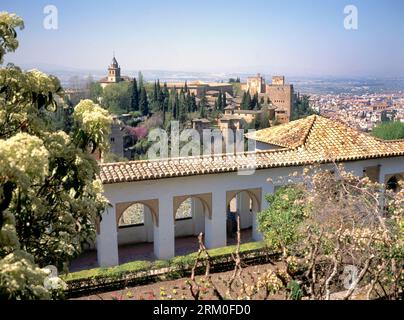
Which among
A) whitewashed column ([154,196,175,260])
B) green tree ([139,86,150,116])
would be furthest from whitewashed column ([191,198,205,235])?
green tree ([139,86,150,116])

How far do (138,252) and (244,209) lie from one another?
14.6 ft

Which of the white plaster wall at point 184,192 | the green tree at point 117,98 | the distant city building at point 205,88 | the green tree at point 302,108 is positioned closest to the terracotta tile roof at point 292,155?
the white plaster wall at point 184,192

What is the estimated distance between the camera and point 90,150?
511 centimetres

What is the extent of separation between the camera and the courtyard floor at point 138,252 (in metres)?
12.3

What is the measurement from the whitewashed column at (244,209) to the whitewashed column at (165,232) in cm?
395

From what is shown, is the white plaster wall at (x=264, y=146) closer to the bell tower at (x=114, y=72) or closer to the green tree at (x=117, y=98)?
the green tree at (x=117, y=98)

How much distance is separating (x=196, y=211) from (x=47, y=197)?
1047 centimetres

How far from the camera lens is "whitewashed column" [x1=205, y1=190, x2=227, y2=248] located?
1288 centimetres

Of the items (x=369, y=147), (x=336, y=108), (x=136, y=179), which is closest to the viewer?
(x=136, y=179)

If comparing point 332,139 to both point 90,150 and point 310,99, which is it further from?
point 310,99

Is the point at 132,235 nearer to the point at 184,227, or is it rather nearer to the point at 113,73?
the point at 184,227

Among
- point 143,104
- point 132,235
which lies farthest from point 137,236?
point 143,104
